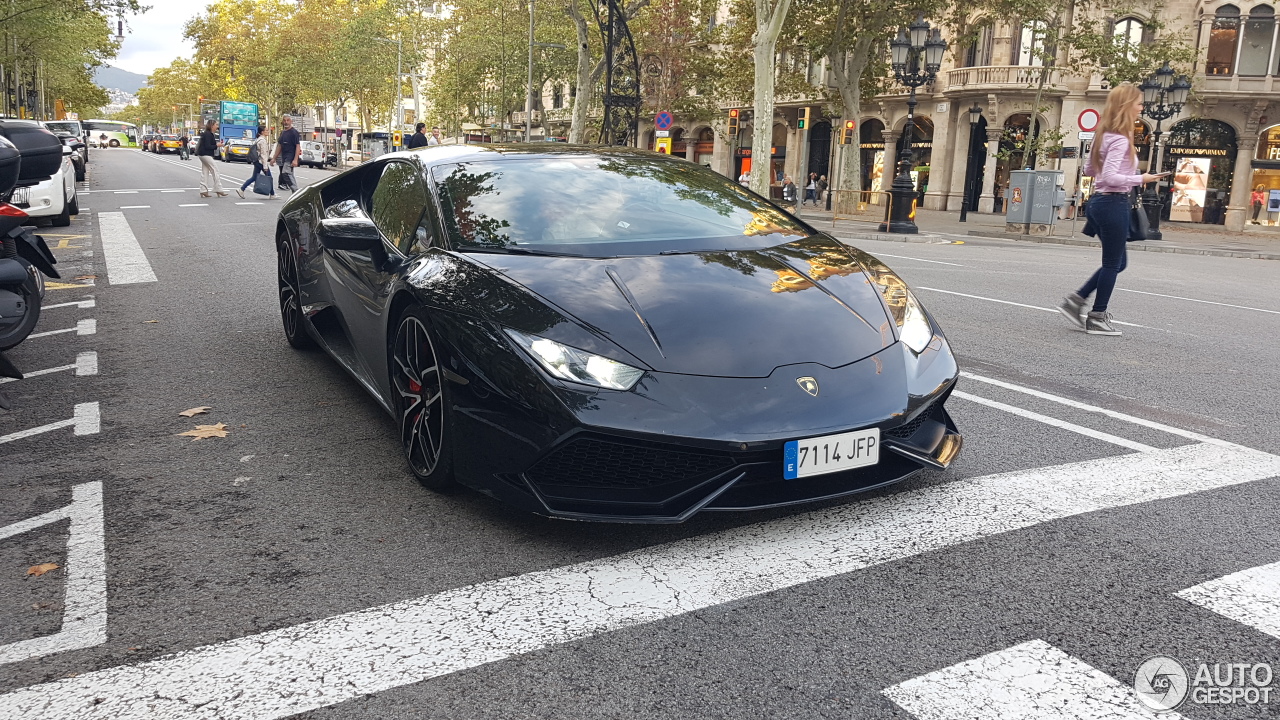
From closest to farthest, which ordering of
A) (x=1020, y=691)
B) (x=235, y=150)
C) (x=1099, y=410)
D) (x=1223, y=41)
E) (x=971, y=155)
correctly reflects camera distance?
(x=1020, y=691) < (x=1099, y=410) < (x=1223, y=41) < (x=971, y=155) < (x=235, y=150)

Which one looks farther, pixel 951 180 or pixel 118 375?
pixel 951 180

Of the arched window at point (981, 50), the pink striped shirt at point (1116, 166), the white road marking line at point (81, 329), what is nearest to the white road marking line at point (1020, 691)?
the pink striped shirt at point (1116, 166)

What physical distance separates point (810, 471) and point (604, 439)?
64cm

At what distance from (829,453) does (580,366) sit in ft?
2.66

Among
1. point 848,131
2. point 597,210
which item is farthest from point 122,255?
point 848,131

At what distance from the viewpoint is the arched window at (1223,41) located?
36500 mm

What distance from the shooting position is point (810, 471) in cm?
308

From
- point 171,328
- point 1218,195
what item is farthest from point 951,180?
point 171,328

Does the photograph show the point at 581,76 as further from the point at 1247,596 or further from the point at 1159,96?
the point at 1247,596

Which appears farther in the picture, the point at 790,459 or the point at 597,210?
the point at 597,210

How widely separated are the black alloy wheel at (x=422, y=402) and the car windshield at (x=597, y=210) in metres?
0.41

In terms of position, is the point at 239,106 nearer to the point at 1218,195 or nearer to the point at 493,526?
the point at 1218,195

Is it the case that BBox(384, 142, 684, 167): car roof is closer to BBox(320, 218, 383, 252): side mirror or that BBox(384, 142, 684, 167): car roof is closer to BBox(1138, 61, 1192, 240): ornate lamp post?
BBox(320, 218, 383, 252): side mirror

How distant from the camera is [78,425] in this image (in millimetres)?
4656
